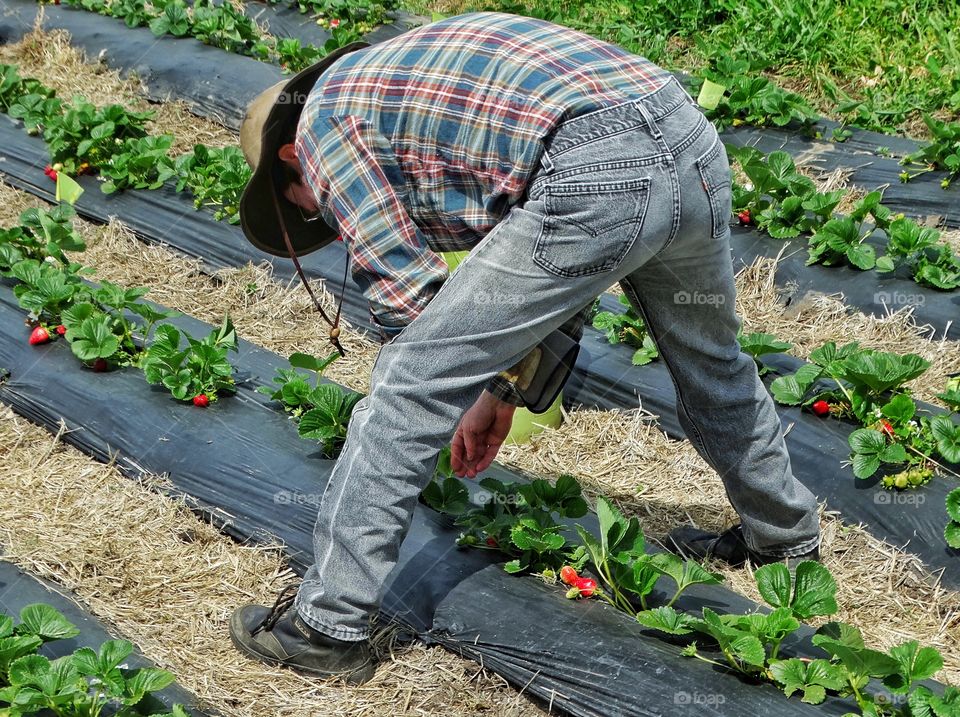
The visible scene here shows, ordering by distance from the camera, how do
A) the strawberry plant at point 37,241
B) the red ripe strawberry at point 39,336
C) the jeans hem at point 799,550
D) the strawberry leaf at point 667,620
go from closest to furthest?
the strawberry leaf at point 667,620
the jeans hem at point 799,550
the red ripe strawberry at point 39,336
the strawberry plant at point 37,241

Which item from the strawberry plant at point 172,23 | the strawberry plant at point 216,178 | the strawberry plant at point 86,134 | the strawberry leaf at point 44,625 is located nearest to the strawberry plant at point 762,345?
the strawberry leaf at point 44,625

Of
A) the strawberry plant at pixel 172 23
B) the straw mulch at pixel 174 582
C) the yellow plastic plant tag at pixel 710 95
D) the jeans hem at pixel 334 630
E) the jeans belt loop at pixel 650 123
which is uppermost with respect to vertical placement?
the jeans belt loop at pixel 650 123

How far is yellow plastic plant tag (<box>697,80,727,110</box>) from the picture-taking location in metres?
5.37

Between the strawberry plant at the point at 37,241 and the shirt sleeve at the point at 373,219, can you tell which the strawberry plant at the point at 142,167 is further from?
the shirt sleeve at the point at 373,219

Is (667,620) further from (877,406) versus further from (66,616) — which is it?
(66,616)

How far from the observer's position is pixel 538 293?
2.18 metres

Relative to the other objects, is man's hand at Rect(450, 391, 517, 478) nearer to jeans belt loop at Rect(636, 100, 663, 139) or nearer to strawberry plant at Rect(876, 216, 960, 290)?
jeans belt loop at Rect(636, 100, 663, 139)

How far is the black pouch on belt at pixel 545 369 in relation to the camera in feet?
8.18

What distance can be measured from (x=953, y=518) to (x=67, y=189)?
3.97 metres

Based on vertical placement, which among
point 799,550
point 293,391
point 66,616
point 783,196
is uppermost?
point 783,196

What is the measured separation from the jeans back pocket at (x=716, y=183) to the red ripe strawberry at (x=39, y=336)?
2558mm

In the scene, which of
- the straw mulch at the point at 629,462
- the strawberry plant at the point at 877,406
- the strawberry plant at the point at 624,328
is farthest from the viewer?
the strawberry plant at the point at 624,328

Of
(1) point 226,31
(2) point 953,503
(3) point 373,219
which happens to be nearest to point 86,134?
(1) point 226,31

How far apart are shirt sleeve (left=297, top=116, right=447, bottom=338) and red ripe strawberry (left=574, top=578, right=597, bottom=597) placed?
2.69 feet
